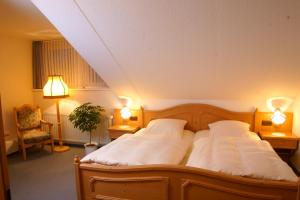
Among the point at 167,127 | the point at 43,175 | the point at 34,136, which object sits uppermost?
the point at 167,127

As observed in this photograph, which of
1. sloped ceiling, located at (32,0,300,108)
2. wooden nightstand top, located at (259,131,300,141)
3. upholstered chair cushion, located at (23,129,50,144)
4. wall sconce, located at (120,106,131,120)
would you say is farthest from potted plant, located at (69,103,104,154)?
wooden nightstand top, located at (259,131,300,141)

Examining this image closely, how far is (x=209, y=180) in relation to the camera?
1838mm

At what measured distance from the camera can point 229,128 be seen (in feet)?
10.2

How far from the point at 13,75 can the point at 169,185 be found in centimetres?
372

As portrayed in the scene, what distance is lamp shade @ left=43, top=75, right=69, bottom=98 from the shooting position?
13.7 ft

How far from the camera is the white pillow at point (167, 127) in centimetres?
318

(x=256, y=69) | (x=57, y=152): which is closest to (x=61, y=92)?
(x=57, y=152)

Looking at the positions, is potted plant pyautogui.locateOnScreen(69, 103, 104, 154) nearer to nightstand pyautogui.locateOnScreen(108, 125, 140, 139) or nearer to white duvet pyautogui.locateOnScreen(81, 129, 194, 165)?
nightstand pyautogui.locateOnScreen(108, 125, 140, 139)

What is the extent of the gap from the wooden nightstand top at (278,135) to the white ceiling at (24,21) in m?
3.33

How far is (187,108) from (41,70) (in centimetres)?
305

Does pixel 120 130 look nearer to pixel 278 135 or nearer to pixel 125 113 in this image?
pixel 125 113

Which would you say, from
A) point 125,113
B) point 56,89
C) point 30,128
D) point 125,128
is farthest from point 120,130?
point 30,128

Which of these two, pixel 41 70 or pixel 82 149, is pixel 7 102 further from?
pixel 82 149

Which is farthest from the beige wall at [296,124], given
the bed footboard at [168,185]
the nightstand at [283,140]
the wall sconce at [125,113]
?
the wall sconce at [125,113]
